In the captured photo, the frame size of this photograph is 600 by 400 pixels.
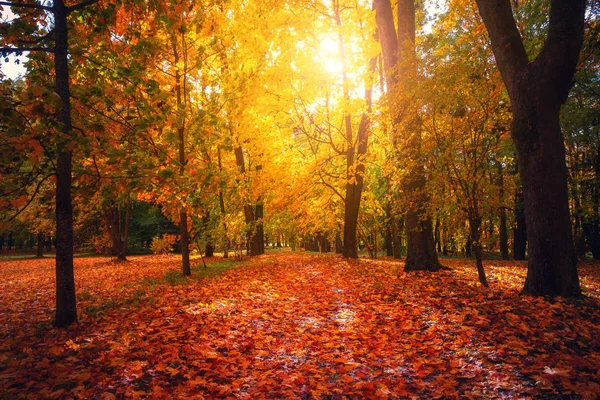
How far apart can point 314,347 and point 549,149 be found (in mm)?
5242

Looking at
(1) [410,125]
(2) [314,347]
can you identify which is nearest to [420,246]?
(1) [410,125]

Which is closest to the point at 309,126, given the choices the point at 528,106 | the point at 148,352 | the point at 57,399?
the point at 528,106

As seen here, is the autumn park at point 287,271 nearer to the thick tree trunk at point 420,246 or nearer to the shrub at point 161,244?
the thick tree trunk at point 420,246

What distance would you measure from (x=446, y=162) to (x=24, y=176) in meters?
8.03

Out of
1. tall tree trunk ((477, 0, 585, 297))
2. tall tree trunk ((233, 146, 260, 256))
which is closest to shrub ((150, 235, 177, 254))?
tall tree trunk ((233, 146, 260, 256))

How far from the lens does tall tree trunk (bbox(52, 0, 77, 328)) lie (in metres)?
5.00

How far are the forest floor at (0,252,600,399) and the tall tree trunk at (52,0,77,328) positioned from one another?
476 mm

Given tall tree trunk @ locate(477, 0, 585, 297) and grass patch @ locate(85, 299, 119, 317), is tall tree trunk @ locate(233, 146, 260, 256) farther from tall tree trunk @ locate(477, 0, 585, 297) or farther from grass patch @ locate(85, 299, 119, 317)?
tall tree trunk @ locate(477, 0, 585, 297)

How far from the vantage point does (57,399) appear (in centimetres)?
309

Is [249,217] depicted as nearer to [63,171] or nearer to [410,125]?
[410,125]

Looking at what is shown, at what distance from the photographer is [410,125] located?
25.1 ft

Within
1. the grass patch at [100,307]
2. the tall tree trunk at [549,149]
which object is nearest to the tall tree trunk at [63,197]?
the grass patch at [100,307]

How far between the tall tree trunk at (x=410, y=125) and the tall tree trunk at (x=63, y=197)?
6692mm

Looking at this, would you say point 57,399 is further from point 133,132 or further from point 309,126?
point 309,126
